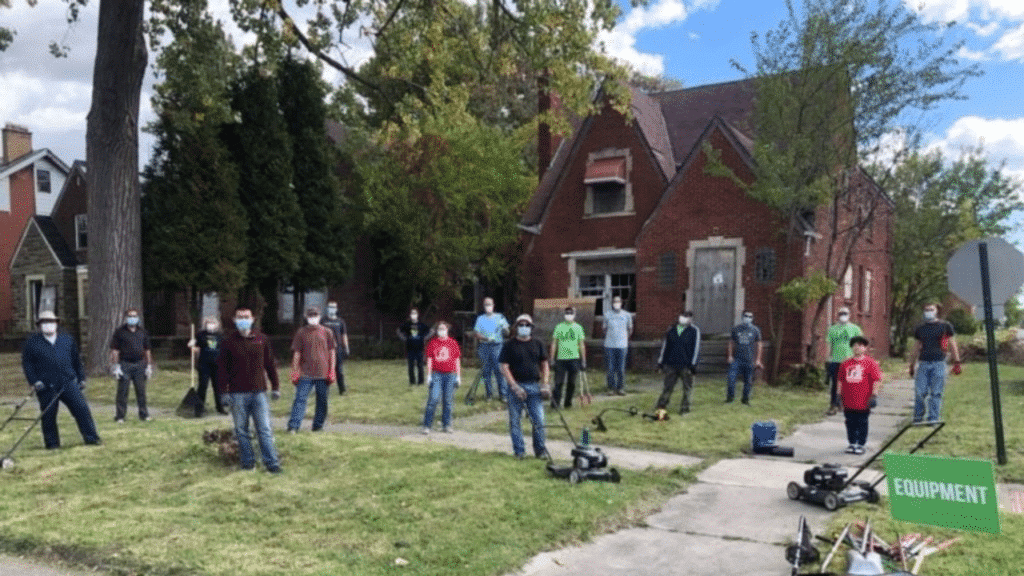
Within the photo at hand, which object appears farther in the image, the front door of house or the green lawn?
the front door of house

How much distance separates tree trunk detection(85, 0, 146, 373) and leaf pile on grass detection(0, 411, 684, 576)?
10.3 m

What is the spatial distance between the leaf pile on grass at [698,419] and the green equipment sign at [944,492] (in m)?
4.62

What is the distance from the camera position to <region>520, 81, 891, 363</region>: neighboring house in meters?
20.1

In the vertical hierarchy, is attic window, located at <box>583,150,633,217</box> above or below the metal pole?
above

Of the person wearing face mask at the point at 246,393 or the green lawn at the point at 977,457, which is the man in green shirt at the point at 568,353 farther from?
the person wearing face mask at the point at 246,393

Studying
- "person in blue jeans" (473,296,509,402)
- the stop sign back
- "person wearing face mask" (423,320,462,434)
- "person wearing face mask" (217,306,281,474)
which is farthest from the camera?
"person in blue jeans" (473,296,509,402)

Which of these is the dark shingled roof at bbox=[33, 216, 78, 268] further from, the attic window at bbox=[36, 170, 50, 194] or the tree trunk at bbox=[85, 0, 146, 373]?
the tree trunk at bbox=[85, 0, 146, 373]

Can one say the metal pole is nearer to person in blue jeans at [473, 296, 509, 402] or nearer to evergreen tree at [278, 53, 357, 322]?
person in blue jeans at [473, 296, 509, 402]

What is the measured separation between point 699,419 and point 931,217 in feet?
50.3

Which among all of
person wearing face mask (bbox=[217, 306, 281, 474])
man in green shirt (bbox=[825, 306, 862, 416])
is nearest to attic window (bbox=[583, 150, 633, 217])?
man in green shirt (bbox=[825, 306, 862, 416])

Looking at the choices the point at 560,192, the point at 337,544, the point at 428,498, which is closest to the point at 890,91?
the point at 560,192

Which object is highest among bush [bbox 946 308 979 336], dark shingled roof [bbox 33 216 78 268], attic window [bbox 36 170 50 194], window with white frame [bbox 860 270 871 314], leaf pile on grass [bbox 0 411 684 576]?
attic window [bbox 36 170 50 194]

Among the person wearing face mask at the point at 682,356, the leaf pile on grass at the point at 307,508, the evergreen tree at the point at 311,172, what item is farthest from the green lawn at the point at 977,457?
the evergreen tree at the point at 311,172

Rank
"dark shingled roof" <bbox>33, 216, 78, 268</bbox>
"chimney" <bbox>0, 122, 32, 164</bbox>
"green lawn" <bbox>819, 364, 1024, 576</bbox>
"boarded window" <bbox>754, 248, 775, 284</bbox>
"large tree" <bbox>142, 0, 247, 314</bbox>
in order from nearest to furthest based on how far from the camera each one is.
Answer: "green lawn" <bbox>819, 364, 1024, 576</bbox> < "boarded window" <bbox>754, 248, 775, 284</bbox> < "large tree" <bbox>142, 0, 247, 314</bbox> < "dark shingled roof" <bbox>33, 216, 78, 268</bbox> < "chimney" <bbox>0, 122, 32, 164</bbox>
